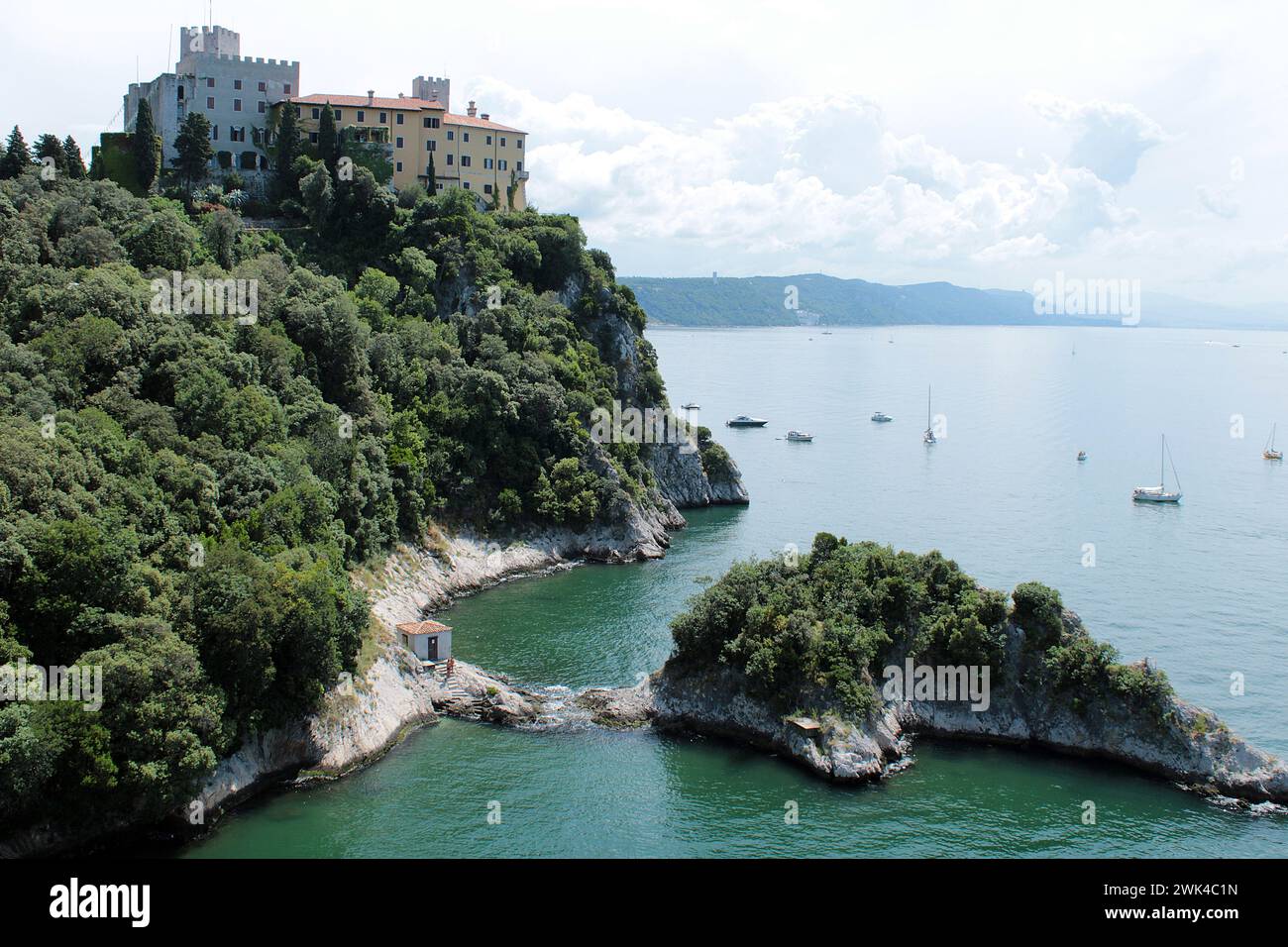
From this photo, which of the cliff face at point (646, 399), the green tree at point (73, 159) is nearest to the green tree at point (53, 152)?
the green tree at point (73, 159)

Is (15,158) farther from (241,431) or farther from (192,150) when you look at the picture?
(241,431)

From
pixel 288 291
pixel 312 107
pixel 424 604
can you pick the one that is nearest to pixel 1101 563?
pixel 424 604

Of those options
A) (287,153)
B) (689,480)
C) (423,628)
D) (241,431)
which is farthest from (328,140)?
(423,628)

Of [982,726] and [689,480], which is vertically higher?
[689,480]

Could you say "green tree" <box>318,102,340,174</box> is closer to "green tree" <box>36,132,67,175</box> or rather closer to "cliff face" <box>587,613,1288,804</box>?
"green tree" <box>36,132,67,175</box>

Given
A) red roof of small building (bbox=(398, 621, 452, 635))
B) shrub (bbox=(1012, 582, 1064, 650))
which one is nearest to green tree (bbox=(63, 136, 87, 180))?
red roof of small building (bbox=(398, 621, 452, 635))

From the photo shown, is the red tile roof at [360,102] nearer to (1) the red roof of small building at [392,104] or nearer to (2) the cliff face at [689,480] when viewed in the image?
(1) the red roof of small building at [392,104]

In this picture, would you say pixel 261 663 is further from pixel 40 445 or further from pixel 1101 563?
pixel 1101 563
